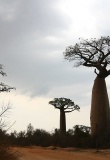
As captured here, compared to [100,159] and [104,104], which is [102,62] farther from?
[100,159]

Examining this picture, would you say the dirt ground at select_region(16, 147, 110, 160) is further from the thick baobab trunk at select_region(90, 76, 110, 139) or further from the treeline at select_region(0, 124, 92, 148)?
the thick baobab trunk at select_region(90, 76, 110, 139)

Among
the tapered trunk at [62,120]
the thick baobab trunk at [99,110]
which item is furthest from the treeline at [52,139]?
the tapered trunk at [62,120]

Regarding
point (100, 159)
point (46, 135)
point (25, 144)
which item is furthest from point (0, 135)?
point (46, 135)

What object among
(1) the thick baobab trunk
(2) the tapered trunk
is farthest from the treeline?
(2) the tapered trunk

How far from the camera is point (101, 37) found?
19.9 metres

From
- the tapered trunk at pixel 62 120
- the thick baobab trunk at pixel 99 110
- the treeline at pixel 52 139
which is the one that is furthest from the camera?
the tapered trunk at pixel 62 120

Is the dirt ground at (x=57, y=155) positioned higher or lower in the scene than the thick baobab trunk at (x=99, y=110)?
lower

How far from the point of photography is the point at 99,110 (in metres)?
19.7

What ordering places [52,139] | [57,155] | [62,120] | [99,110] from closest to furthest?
[57,155] → [52,139] → [99,110] → [62,120]

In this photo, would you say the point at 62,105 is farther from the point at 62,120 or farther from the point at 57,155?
the point at 57,155

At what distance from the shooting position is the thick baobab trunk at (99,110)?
63.0ft

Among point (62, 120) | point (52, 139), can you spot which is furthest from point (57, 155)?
point (62, 120)

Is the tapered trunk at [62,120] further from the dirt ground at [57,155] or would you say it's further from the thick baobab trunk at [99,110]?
the dirt ground at [57,155]

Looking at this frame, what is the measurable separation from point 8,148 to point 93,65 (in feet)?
43.1
